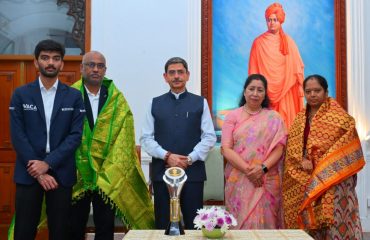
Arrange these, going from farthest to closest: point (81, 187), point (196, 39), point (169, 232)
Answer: point (196, 39) < point (81, 187) < point (169, 232)

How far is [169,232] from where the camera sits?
7.72 feet

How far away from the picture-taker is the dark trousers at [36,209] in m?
2.87

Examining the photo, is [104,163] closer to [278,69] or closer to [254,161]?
[254,161]

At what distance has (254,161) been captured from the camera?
11.0 ft

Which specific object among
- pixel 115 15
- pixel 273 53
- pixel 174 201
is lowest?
pixel 174 201

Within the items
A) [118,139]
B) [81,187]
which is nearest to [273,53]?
[118,139]

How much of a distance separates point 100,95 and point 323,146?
147 cm

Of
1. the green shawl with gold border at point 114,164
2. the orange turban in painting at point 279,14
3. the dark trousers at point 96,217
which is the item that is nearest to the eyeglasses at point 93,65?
the green shawl with gold border at point 114,164

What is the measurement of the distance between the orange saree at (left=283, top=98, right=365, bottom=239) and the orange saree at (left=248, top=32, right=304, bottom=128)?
167 cm

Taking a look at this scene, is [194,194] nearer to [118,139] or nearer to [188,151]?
[188,151]

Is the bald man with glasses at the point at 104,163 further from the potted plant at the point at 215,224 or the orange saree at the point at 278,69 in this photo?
the orange saree at the point at 278,69

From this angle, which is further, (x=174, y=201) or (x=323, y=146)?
(x=323, y=146)

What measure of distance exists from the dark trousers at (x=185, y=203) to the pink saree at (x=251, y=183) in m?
0.23

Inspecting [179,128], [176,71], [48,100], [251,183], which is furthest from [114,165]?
[251,183]
